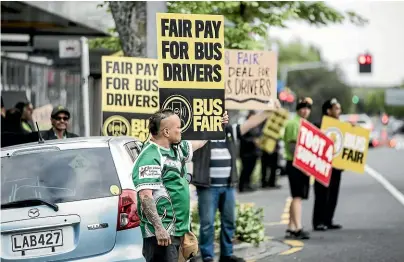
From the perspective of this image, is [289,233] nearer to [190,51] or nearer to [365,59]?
[190,51]

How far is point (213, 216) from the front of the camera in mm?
11094

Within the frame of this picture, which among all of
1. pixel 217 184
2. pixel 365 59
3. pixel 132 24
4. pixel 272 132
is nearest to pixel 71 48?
pixel 132 24

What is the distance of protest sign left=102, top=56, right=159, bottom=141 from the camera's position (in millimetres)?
11234

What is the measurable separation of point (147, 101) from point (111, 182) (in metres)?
3.21

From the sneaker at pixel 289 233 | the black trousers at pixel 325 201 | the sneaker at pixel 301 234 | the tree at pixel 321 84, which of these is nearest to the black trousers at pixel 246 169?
the black trousers at pixel 325 201

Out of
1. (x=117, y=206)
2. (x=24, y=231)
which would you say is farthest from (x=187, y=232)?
(x=24, y=231)

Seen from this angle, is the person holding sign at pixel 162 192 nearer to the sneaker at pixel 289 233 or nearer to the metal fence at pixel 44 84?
the sneaker at pixel 289 233

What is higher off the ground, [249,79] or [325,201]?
[249,79]

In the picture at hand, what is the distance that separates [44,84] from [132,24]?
971 cm

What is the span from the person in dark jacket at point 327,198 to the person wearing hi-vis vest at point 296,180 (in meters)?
0.58

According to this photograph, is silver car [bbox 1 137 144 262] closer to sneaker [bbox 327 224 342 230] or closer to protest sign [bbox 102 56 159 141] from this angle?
protest sign [bbox 102 56 159 141]

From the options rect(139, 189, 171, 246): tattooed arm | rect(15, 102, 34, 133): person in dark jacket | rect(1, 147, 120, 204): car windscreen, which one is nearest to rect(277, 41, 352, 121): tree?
rect(15, 102, 34, 133): person in dark jacket

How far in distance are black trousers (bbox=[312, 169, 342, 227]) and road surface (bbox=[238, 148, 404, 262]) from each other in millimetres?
293

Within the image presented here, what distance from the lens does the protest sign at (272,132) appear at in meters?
23.5
